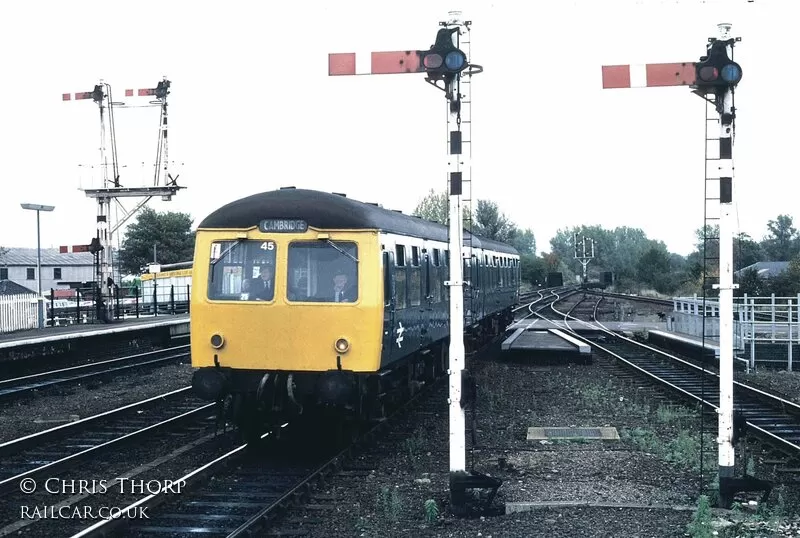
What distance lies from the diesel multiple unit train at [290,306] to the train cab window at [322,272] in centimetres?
1

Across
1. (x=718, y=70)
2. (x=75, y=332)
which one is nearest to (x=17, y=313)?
(x=75, y=332)

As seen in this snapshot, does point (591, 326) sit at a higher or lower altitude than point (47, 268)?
lower

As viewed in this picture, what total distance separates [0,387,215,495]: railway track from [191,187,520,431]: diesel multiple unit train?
160 cm

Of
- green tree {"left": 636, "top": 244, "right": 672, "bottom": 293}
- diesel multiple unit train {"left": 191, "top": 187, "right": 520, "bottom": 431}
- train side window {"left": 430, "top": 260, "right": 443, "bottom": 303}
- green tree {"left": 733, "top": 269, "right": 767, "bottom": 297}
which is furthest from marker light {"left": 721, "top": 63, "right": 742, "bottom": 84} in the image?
green tree {"left": 636, "top": 244, "right": 672, "bottom": 293}

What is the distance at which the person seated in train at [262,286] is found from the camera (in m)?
9.67

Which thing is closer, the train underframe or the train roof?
the train underframe

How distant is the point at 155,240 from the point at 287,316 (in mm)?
67389

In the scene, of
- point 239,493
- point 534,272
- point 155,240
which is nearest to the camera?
point 239,493

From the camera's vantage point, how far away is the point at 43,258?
247 feet

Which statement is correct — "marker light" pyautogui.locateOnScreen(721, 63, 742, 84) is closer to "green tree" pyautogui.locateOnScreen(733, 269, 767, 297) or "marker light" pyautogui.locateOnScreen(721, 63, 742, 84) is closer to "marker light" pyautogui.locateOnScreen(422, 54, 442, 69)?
"marker light" pyautogui.locateOnScreen(422, 54, 442, 69)

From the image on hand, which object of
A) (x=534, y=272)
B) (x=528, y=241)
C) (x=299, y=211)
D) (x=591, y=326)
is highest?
(x=528, y=241)

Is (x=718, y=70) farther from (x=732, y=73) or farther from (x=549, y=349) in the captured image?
(x=549, y=349)

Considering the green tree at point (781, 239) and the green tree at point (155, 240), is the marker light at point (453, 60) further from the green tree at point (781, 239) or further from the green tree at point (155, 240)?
the green tree at point (781, 239)

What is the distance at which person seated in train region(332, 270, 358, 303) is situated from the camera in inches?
376
